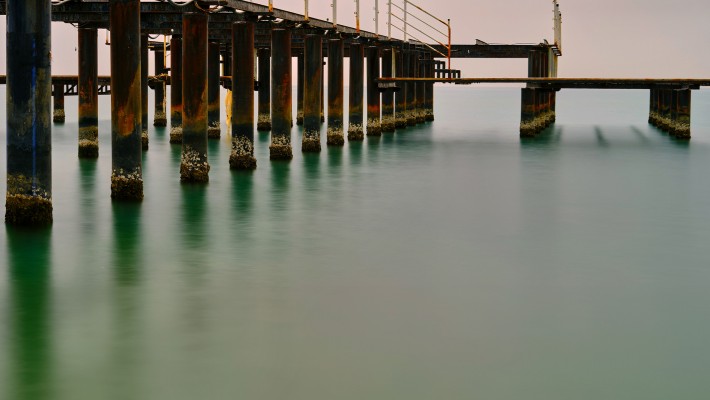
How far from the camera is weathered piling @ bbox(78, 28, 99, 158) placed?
25.8 m

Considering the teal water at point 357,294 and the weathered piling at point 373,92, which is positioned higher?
the weathered piling at point 373,92

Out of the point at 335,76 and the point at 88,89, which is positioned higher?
the point at 335,76

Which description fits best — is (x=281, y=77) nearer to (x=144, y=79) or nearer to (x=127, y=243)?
(x=144, y=79)

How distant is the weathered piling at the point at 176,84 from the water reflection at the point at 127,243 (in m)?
11.9

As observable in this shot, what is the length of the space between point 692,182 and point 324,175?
7.82 meters

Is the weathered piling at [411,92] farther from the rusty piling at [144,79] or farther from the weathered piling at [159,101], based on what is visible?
the rusty piling at [144,79]

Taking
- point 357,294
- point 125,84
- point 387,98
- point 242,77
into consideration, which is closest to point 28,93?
point 125,84

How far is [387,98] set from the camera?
1706 inches

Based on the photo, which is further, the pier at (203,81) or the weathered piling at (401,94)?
the weathered piling at (401,94)

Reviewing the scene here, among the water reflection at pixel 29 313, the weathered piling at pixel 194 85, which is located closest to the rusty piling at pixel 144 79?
the weathered piling at pixel 194 85

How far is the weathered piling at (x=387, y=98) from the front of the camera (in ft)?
136

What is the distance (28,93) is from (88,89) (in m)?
12.8

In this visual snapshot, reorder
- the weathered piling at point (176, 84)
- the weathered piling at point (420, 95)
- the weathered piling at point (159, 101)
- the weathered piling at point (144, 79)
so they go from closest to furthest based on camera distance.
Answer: the weathered piling at point (144, 79), the weathered piling at point (176, 84), the weathered piling at point (159, 101), the weathered piling at point (420, 95)

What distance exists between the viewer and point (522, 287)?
12.3m
